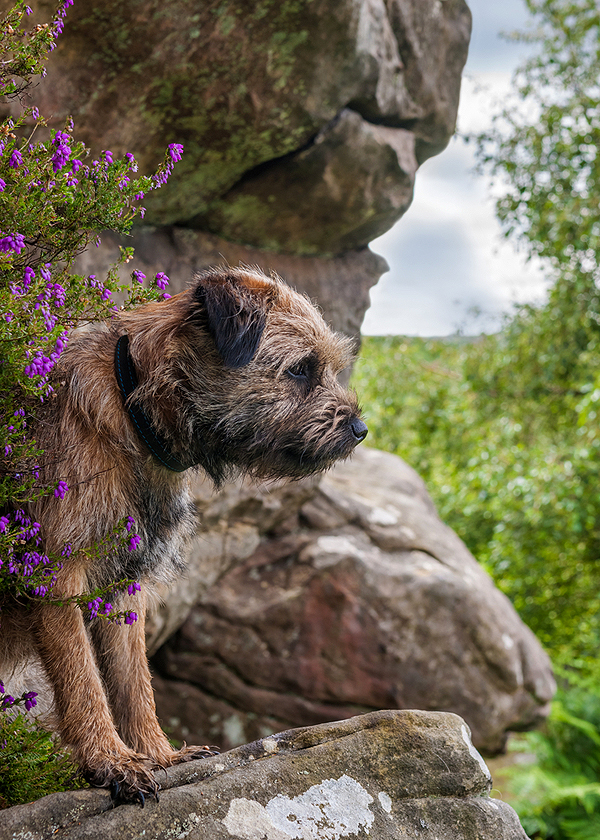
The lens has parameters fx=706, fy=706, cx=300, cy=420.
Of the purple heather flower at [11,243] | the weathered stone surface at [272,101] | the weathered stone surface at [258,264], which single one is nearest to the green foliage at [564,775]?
the weathered stone surface at [258,264]

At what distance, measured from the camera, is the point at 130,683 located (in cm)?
287

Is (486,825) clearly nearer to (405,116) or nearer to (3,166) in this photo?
(3,166)

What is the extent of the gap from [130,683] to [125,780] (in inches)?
23.8

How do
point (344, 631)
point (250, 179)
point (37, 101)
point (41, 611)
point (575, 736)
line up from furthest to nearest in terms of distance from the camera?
point (575, 736) < point (344, 631) < point (250, 179) < point (37, 101) < point (41, 611)

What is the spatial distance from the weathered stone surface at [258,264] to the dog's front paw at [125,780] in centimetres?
353

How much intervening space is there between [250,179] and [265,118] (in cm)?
70

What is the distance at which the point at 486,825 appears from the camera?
2.52 meters

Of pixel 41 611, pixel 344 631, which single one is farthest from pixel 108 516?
pixel 344 631

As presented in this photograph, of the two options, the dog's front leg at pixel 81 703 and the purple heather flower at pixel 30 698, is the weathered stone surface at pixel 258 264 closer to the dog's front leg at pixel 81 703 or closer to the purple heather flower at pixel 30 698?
the dog's front leg at pixel 81 703

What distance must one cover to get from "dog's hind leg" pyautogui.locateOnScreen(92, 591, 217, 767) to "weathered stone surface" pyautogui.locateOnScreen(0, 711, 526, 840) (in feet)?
1.04

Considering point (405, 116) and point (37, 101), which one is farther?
point (405, 116)

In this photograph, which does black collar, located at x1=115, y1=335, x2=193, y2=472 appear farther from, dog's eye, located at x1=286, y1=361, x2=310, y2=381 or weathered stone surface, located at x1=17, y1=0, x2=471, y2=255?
weathered stone surface, located at x1=17, y1=0, x2=471, y2=255

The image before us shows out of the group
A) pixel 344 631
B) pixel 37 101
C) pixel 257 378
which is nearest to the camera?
pixel 257 378

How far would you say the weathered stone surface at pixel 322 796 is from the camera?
7.20ft
